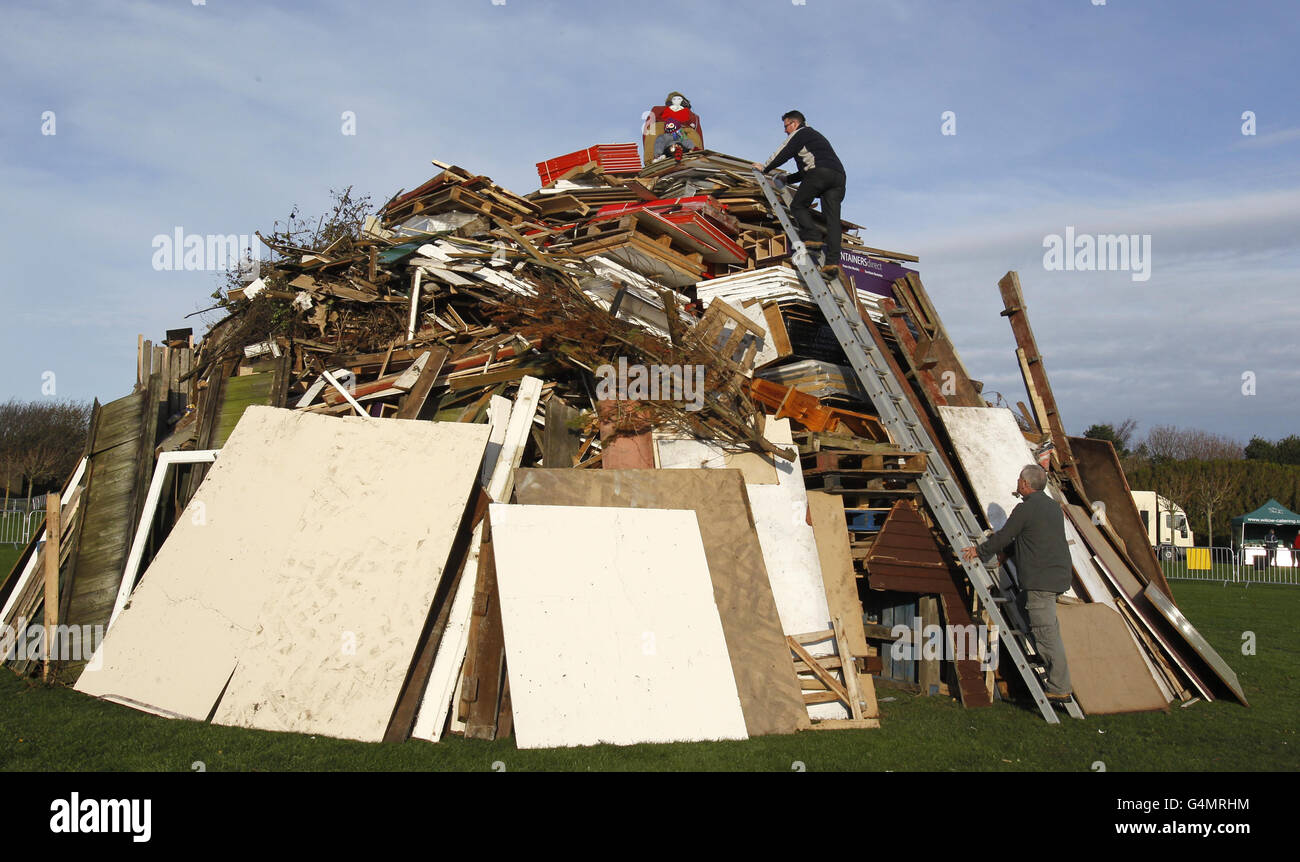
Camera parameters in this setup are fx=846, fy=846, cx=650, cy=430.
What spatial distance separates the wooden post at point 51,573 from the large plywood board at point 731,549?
11.2 ft

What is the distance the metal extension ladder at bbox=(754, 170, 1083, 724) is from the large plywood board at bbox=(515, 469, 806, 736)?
5.48ft

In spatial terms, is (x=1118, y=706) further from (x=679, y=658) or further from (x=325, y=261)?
(x=325, y=261)

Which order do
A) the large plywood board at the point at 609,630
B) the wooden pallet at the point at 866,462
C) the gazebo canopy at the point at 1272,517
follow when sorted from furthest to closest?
the gazebo canopy at the point at 1272,517, the wooden pallet at the point at 866,462, the large plywood board at the point at 609,630

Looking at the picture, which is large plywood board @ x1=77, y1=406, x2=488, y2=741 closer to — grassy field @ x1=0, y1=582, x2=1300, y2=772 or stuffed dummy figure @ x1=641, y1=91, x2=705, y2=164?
grassy field @ x1=0, y1=582, x2=1300, y2=772

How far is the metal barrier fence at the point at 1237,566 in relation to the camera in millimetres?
23609

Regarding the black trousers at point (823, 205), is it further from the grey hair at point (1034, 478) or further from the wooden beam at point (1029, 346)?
the grey hair at point (1034, 478)

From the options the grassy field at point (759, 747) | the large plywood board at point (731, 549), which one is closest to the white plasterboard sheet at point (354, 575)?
the grassy field at point (759, 747)

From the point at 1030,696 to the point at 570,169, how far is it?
30.4ft

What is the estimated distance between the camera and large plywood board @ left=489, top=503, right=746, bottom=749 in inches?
200

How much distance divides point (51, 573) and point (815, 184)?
24.9 ft

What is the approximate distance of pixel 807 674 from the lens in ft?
20.1

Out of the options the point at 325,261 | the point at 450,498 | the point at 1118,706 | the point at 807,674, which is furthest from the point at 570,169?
the point at 1118,706

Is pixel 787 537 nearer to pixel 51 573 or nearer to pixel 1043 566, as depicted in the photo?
pixel 1043 566

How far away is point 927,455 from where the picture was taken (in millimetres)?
Answer: 7195
